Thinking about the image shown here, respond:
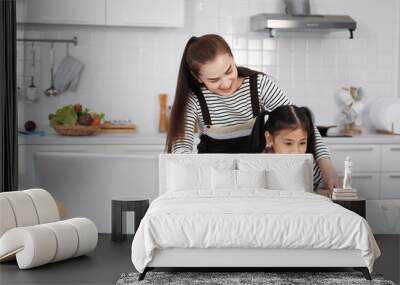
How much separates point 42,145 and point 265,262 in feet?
9.47

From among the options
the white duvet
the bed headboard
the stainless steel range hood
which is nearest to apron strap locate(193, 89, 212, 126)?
the bed headboard

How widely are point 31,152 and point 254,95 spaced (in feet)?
7.13

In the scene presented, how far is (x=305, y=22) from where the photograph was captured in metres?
7.40

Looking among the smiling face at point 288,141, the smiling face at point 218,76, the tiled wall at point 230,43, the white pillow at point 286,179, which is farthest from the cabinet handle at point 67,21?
the white pillow at point 286,179

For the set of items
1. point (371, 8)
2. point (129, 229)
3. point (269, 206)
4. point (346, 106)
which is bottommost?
point (129, 229)

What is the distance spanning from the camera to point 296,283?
5043mm

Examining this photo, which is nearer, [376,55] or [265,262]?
[265,262]

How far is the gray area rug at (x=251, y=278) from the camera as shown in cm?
507

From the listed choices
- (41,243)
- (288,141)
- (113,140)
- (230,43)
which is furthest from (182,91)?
(41,243)

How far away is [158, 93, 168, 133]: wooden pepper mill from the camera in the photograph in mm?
7707

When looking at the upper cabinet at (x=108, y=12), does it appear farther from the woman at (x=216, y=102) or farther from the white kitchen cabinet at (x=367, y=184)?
the white kitchen cabinet at (x=367, y=184)

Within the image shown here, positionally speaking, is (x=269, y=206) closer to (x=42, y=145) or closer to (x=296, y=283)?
(x=296, y=283)

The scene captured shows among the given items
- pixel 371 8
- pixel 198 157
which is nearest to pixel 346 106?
pixel 371 8

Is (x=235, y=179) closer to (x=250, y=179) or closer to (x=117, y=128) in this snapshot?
(x=250, y=179)
